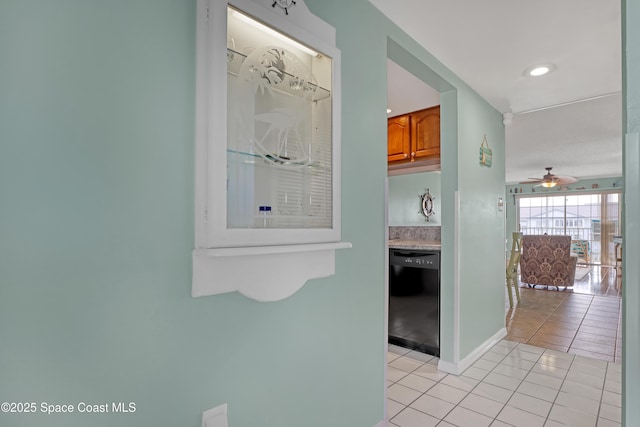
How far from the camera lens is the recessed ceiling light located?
94.8 inches

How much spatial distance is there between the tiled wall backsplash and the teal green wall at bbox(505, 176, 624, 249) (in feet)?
20.0

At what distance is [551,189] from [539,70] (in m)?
8.63

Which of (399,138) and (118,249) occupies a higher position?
(399,138)

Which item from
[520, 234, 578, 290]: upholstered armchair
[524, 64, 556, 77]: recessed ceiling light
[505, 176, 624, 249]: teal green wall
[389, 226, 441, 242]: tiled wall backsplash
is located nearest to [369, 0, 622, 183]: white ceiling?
[524, 64, 556, 77]: recessed ceiling light

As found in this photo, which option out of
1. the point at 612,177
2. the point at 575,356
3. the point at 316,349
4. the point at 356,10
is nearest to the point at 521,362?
the point at 575,356

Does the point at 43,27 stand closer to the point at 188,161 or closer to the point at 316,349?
the point at 188,161

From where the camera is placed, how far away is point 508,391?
2312 mm

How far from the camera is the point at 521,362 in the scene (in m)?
2.80

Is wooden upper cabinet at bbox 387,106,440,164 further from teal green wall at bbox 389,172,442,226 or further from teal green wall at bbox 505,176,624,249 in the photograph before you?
teal green wall at bbox 505,176,624,249

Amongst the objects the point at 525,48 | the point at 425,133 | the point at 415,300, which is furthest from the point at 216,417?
the point at 425,133

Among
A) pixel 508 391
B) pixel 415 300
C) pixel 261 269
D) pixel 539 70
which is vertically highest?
pixel 539 70

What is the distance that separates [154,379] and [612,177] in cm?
1126

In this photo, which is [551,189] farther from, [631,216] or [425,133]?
[631,216]

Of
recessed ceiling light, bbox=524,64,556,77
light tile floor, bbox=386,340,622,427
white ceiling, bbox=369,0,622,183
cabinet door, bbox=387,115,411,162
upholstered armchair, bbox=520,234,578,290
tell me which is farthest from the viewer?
upholstered armchair, bbox=520,234,578,290
